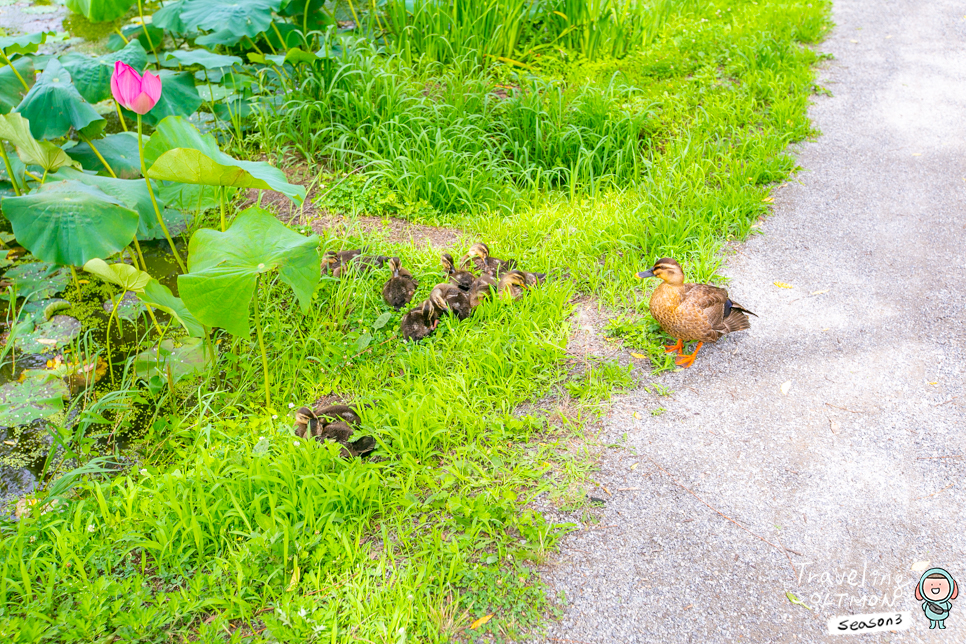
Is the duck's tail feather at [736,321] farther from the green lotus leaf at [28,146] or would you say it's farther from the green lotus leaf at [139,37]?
the green lotus leaf at [139,37]

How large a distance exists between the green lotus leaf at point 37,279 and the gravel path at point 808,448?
355 centimetres

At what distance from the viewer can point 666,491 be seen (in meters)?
2.91

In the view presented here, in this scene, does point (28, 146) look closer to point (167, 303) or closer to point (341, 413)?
point (167, 303)

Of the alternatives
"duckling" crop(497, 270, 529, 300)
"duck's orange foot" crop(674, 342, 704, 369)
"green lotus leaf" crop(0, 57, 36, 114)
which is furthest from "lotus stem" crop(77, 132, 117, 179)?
"duck's orange foot" crop(674, 342, 704, 369)

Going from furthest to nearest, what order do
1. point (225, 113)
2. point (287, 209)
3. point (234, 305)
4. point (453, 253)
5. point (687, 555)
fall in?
point (225, 113) < point (287, 209) < point (453, 253) < point (234, 305) < point (687, 555)

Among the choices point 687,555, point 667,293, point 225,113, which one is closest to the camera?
point 687,555

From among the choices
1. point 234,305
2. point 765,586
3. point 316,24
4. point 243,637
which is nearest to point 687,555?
point 765,586

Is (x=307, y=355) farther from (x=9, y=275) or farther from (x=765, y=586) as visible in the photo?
(x=765, y=586)

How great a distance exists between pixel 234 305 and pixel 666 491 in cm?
202

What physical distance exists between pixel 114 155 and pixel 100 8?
1404 millimetres

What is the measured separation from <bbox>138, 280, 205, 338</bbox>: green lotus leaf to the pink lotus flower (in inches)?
32.1

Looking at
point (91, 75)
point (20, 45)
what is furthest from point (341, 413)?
point (20, 45)

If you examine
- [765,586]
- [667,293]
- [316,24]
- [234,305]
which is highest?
[316,24]

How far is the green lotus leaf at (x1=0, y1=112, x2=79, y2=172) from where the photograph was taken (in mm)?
3617
